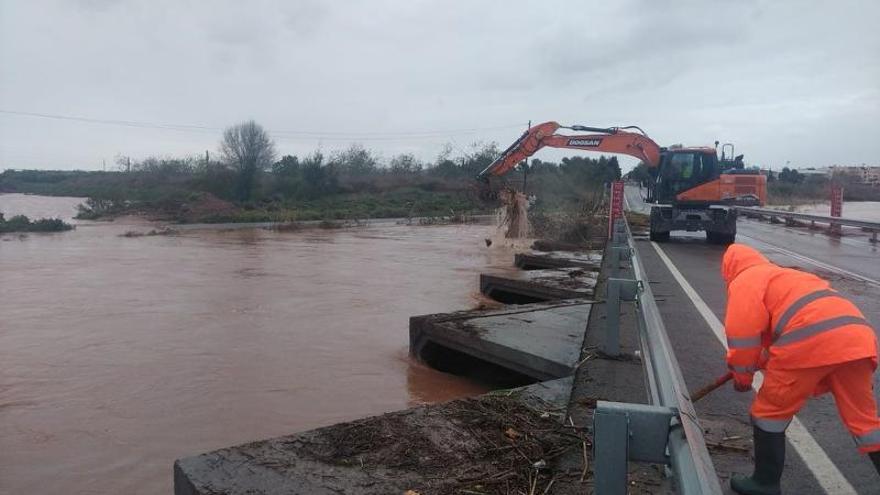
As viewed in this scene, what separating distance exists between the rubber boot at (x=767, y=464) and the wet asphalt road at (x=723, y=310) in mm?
289

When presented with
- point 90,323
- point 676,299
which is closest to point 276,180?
point 90,323

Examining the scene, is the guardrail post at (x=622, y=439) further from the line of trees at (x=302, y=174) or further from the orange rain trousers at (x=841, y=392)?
the line of trees at (x=302, y=174)

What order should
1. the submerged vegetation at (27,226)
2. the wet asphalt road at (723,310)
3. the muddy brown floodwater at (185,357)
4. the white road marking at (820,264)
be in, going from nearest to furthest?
the wet asphalt road at (723,310), the muddy brown floodwater at (185,357), the white road marking at (820,264), the submerged vegetation at (27,226)

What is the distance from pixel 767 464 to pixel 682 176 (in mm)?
16687

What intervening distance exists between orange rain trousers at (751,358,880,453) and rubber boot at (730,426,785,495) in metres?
0.12

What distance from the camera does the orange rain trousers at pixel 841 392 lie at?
10.6 feet

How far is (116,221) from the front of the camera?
1483 inches

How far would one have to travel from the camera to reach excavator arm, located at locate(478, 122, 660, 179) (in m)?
18.9

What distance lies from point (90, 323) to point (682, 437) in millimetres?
11143

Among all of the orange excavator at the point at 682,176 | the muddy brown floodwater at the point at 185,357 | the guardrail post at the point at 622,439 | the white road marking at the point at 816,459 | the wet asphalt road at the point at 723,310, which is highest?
the orange excavator at the point at 682,176

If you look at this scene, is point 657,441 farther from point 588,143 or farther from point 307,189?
point 307,189

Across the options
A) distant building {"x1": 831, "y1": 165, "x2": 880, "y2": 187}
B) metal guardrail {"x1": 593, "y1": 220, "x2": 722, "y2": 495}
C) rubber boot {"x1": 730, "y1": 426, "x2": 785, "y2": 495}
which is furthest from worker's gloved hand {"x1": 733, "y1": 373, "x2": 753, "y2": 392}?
distant building {"x1": 831, "y1": 165, "x2": 880, "y2": 187}

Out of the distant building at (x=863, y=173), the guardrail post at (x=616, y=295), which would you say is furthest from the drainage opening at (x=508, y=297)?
the distant building at (x=863, y=173)

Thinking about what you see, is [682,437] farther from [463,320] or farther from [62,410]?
[62,410]
